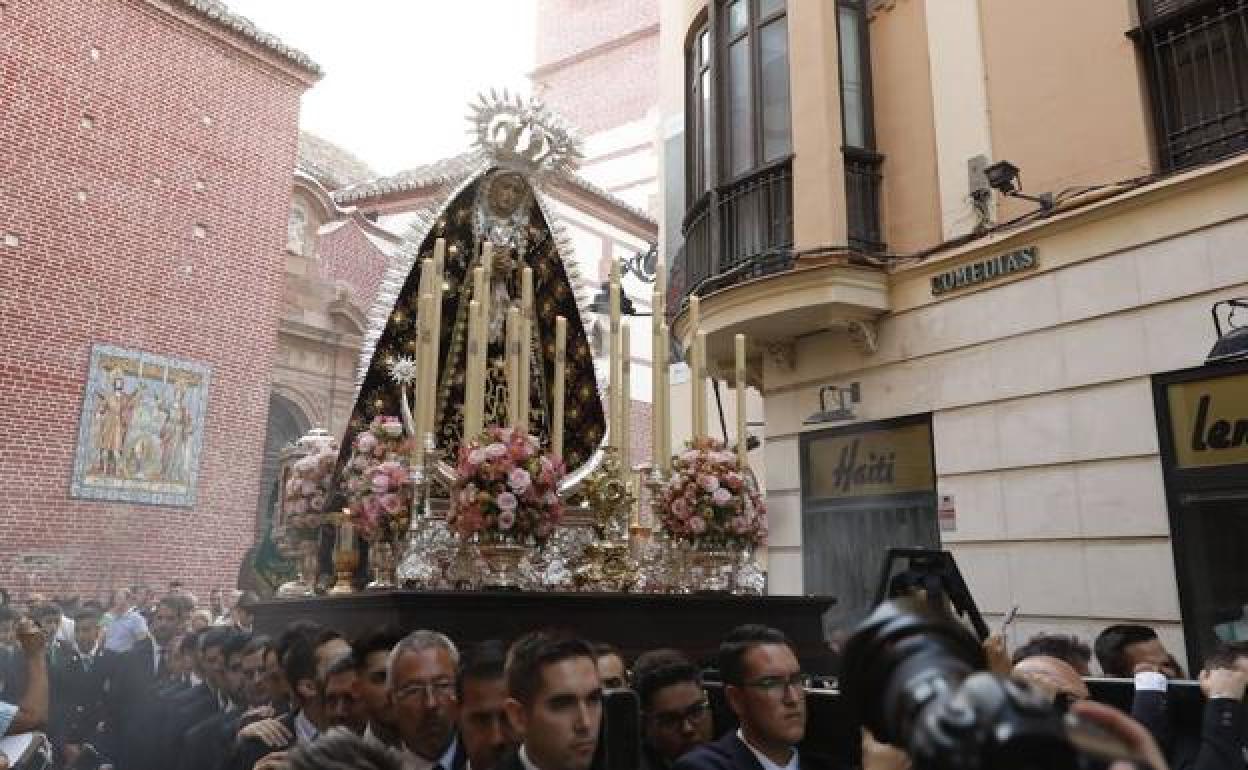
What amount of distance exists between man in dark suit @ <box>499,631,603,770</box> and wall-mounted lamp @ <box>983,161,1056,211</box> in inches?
229

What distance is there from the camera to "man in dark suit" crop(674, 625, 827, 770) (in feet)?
8.65

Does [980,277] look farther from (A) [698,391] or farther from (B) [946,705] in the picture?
(B) [946,705]

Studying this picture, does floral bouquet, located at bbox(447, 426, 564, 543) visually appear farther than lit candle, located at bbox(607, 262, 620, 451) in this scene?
No

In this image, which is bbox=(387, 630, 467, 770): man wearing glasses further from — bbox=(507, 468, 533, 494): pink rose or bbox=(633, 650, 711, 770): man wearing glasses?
bbox=(507, 468, 533, 494): pink rose

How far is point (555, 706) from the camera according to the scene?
2436mm

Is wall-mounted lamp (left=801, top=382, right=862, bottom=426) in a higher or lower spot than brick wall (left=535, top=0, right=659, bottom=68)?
lower

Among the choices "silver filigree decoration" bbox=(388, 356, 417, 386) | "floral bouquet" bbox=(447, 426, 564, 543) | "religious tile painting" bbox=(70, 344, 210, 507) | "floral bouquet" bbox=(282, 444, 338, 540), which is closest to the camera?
"floral bouquet" bbox=(447, 426, 564, 543)

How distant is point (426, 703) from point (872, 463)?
5.90 metres

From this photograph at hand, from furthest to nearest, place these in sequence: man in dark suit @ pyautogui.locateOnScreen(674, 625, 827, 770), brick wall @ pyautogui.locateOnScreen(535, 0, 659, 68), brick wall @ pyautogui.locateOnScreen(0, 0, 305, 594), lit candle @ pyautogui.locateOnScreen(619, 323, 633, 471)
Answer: brick wall @ pyautogui.locateOnScreen(535, 0, 659, 68) → brick wall @ pyautogui.locateOnScreen(0, 0, 305, 594) → lit candle @ pyautogui.locateOnScreen(619, 323, 633, 471) → man in dark suit @ pyautogui.locateOnScreen(674, 625, 827, 770)

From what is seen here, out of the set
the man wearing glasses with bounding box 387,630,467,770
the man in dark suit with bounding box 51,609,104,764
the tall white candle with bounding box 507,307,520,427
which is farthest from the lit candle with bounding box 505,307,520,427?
the man in dark suit with bounding box 51,609,104,764

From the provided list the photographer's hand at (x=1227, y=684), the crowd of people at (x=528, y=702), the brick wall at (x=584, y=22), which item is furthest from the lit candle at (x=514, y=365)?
the brick wall at (x=584, y=22)

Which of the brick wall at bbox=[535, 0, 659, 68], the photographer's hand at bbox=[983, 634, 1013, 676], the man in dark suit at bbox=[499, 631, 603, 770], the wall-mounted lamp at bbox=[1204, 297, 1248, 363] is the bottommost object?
the man in dark suit at bbox=[499, 631, 603, 770]

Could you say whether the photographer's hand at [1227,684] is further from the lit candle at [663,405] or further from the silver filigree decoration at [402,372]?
the silver filigree decoration at [402,372]

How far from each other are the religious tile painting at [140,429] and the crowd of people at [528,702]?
28.3 ft
